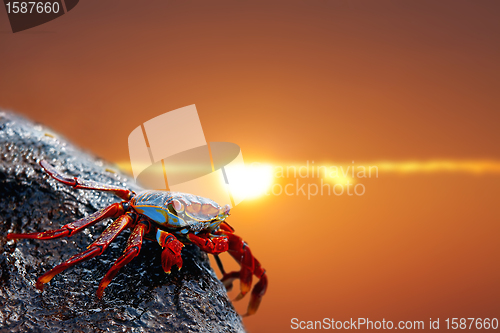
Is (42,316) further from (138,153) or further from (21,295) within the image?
(138,153)

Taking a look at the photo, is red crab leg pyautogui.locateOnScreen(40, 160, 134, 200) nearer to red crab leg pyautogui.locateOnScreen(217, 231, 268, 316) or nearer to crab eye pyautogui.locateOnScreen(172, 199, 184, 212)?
crab eye pyautogui.locateOnScreen(172, 199, 184, 212)

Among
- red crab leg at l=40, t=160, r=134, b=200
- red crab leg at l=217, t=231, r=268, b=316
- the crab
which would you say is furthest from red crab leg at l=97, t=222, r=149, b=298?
red crab leg at l=217, t=231, r=268, b=316

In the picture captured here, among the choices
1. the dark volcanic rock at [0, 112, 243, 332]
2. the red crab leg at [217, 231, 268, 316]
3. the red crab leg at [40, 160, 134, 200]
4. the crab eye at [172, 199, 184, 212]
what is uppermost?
the red crab leg at [40, 160, 134, 200]

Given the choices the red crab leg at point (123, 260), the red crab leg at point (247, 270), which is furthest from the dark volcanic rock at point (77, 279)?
the red crab leg at point (247, 270)

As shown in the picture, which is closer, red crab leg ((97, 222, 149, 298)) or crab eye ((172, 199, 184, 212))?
red crab leg ((97, 222, 149, 298))

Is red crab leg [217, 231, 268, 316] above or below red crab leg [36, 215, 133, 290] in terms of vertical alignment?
below

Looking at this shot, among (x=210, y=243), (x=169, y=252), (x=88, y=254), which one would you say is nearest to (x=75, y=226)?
(x=88, y=254)

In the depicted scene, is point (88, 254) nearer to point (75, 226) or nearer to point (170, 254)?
point (75, 226)
